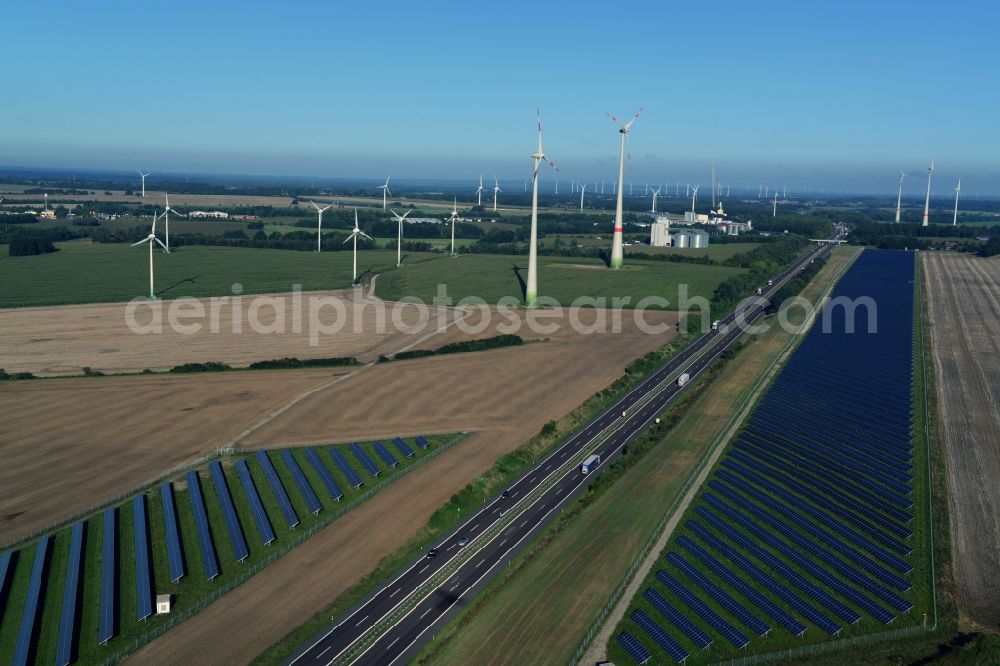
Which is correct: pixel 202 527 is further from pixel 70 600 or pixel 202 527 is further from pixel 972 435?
pixel 972 435

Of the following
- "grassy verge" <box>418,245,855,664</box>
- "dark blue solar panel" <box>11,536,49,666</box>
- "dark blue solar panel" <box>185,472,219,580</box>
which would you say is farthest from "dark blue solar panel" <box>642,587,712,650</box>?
"dark blue solar panel" <box>11,536,49,666</box>

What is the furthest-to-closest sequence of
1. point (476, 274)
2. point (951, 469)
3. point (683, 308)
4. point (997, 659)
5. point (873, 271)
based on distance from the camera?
point (873, 271) < point (476, 274) < point (683, 308) < point (951, 469) < point (997, 659)

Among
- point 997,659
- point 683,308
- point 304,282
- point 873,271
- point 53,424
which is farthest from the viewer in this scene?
point 873,271

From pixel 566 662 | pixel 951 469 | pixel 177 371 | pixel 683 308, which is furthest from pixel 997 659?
pixel 683 308

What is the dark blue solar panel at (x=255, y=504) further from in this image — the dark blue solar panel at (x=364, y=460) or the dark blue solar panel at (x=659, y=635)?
the dark blue solar panel at (x=659, y=635)

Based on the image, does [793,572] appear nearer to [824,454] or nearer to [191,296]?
[824,454]

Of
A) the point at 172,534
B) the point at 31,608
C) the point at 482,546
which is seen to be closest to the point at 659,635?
the point at 482,546

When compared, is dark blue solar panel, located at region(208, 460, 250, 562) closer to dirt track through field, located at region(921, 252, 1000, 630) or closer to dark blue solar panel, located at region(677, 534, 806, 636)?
dark blue solar panel, located at region(677, 534, 806, 636)
